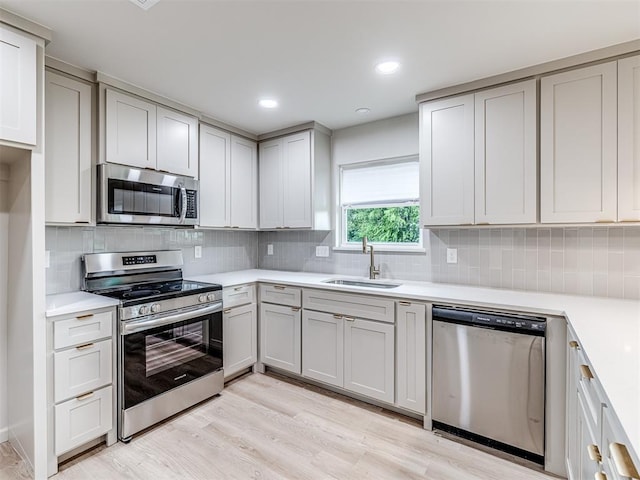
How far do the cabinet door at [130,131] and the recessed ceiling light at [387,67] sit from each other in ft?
5.93

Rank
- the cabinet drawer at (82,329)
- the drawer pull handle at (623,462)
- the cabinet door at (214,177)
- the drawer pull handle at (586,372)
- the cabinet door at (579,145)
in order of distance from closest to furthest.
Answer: the drawer pull handle at (623,462)
the drawer pull handle at (586,372)
the cabinet drawer at (82,329)
the cabinet door at (579,145)
the cabinet door at (214,177)

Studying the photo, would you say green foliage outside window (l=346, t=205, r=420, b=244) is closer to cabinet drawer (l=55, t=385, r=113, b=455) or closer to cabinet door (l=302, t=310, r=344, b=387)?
cabinet door (l=302, t=310, r=344, b=387)

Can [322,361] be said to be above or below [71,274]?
below

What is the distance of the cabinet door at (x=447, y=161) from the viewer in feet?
8.05

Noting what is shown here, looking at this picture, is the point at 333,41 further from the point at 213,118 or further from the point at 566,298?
the point at 566,298

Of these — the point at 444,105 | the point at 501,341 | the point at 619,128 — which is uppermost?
the point at 444,105

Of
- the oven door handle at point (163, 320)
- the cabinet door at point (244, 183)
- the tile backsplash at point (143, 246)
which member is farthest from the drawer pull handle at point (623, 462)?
the cabinet door at point (244, 183)

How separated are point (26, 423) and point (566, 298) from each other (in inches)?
135

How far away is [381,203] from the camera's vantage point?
10.9 ft

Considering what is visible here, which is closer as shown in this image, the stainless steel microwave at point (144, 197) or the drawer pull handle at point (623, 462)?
the drawer pull handle at point (623, 462)

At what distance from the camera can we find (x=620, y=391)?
3.07 feet

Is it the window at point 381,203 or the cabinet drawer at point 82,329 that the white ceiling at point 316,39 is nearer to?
the window at point 381,203

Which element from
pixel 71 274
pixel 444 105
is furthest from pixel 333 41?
pixel 71 274

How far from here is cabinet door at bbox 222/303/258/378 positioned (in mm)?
2895
